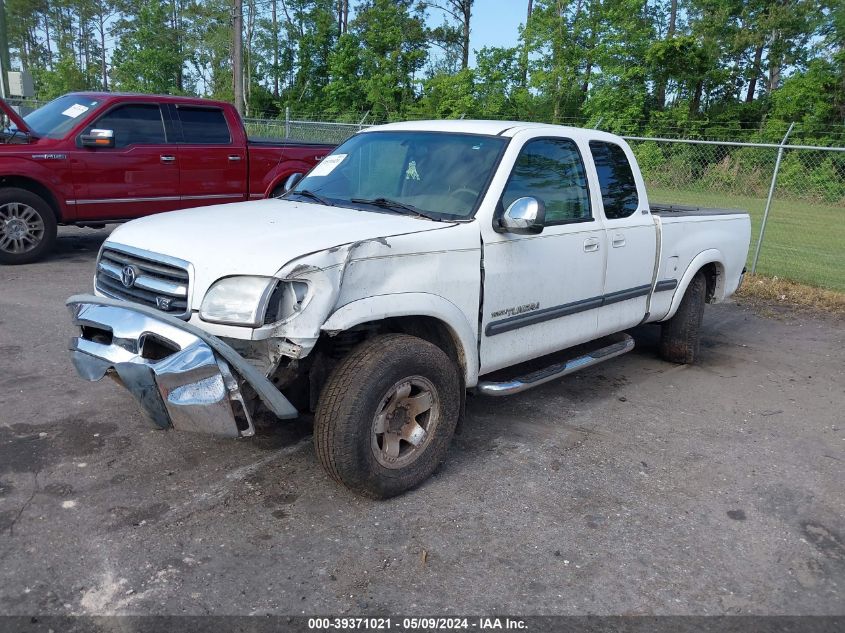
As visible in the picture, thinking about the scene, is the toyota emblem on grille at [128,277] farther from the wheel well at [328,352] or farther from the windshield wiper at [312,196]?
the windshield wiper at [312,196]

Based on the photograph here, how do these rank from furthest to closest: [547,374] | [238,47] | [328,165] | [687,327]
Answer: [238,47], [687,327], [328,165], [547,374]

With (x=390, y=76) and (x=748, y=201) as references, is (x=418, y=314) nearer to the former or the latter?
(x=748, y=201)

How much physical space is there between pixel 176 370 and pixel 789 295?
27.1 feet

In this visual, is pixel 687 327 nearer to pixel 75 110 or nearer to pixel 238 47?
pixel 75 110

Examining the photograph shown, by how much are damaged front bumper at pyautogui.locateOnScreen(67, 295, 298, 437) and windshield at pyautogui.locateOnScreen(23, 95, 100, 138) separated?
6374mm

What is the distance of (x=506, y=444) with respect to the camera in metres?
4.37

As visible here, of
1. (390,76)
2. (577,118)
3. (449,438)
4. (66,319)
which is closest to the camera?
(449,438)

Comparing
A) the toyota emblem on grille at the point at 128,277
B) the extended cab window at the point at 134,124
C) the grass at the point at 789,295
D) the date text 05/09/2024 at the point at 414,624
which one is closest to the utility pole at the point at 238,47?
the extended cab window at the point at 134,124

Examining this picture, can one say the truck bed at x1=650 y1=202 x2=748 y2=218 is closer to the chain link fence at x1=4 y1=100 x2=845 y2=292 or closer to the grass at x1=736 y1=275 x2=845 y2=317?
the grass at x1=736 y1=275 x2=845 y2=317

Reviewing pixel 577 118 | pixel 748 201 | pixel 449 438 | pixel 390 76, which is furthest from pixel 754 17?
pixel 449 438

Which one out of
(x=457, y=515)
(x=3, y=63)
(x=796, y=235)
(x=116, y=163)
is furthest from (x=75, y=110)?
(x=796, y=235)

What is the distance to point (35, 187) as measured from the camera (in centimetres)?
848

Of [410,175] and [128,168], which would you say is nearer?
[410,175]

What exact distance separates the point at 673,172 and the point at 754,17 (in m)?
21.0
